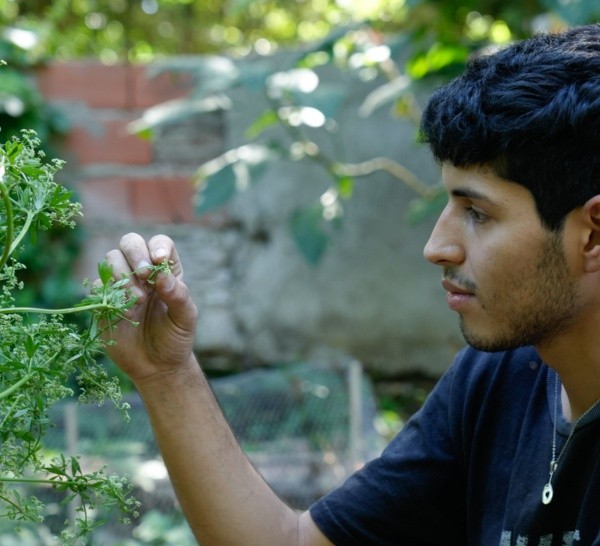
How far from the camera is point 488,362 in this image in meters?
1.44

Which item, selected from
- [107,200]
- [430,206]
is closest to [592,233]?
[430,206]

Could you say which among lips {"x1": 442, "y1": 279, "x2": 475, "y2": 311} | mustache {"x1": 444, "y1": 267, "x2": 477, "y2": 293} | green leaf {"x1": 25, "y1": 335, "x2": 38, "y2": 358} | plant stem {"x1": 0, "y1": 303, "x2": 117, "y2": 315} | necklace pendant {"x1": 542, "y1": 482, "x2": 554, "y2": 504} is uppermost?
mustache {"x1": 444, "y1": 267, "x2": 477, "y2": 293}

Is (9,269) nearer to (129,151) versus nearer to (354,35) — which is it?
(354,35)

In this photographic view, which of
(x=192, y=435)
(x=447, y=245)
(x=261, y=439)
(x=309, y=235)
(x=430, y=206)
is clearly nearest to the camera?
(x=447, y=245)

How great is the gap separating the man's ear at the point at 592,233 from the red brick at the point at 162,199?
2052 mm

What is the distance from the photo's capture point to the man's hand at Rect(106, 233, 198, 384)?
1.12 m

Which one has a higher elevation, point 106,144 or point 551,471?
point 106,144

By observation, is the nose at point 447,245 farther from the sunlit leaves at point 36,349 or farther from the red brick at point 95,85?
the red brick at point 95,85

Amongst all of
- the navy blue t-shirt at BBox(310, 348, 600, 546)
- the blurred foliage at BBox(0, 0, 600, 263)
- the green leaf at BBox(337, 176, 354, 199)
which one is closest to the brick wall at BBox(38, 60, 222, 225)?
the blurred foliage at BBox(0, 0, 600, 263)

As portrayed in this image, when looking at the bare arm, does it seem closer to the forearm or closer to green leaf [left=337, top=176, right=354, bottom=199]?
the forearm

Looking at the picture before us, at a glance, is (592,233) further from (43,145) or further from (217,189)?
(43,145)

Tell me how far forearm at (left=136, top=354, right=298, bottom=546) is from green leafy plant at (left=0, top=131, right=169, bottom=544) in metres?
0.40

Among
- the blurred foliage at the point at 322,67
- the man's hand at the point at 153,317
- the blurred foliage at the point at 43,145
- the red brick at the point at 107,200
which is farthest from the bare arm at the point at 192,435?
the red brick at the point at 107,200

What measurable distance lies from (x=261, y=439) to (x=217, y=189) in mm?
647
